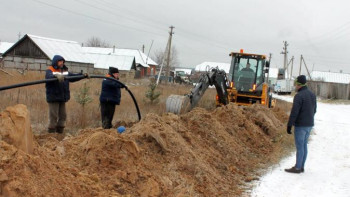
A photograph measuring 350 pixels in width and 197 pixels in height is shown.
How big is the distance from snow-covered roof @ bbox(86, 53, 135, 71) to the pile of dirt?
1651 inches

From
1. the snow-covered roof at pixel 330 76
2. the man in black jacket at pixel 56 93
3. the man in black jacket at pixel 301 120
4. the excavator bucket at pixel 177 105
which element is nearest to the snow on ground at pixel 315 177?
the man in black jacket at pixel 301 120

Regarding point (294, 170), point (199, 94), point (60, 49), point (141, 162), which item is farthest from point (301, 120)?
point (60, 49)

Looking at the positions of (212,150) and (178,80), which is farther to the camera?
(178,80)

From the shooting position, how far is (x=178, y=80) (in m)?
47.3

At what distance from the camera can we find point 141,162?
5164mm

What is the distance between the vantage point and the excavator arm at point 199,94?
11086 mm

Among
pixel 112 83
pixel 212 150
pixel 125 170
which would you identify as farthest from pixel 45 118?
pixel 125 170

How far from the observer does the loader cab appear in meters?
15.1

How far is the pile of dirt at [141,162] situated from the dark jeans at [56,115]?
1246mm

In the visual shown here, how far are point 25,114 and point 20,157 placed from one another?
0.76m

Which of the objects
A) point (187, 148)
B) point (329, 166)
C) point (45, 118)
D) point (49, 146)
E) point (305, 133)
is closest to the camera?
point (49, 146)

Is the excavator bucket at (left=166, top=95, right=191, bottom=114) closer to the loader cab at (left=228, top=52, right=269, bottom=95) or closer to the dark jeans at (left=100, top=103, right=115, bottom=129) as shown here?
the dark jeans at (left=100, top=103, right=115, bottom=129)

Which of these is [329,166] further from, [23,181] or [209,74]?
[23,181]

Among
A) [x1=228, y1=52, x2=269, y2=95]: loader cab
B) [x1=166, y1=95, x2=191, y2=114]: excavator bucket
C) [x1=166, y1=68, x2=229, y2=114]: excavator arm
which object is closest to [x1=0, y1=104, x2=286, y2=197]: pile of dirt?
[x1=166, y1=95, x2=191, y2=114]: excavator bucket
